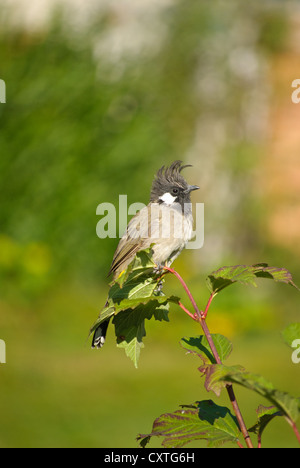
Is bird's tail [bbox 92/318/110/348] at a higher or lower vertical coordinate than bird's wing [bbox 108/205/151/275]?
lower

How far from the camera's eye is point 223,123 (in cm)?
735

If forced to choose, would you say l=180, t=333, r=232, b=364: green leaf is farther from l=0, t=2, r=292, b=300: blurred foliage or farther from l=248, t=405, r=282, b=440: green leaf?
l=0, t=2, r=292, b=300: blurred foliage

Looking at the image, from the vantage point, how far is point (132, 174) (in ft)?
22.1

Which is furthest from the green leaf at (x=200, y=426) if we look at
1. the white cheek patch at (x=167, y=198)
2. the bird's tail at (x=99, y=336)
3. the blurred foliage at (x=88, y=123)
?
the blurred foliage at (x=88, y=123)

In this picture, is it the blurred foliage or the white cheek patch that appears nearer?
the white cheek patch

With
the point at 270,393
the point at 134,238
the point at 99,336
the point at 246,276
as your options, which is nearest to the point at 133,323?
the point at 246,276

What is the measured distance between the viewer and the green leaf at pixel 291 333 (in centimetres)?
97

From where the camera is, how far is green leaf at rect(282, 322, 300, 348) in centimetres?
97

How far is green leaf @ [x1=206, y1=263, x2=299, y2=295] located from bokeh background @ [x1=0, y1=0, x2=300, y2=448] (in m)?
3.09

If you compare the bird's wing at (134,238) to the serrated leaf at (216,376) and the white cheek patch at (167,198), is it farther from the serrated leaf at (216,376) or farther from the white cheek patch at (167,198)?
the serrated leaf at (216,376)

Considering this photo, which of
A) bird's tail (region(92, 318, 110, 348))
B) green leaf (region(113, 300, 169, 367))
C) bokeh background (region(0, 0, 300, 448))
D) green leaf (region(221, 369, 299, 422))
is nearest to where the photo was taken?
green leaf (region(221, 369, 299, 422))

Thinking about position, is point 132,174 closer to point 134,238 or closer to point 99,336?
point 134,238

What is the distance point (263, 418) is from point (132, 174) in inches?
226

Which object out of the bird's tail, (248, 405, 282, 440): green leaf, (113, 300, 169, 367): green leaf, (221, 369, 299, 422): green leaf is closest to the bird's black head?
the bird's tail
